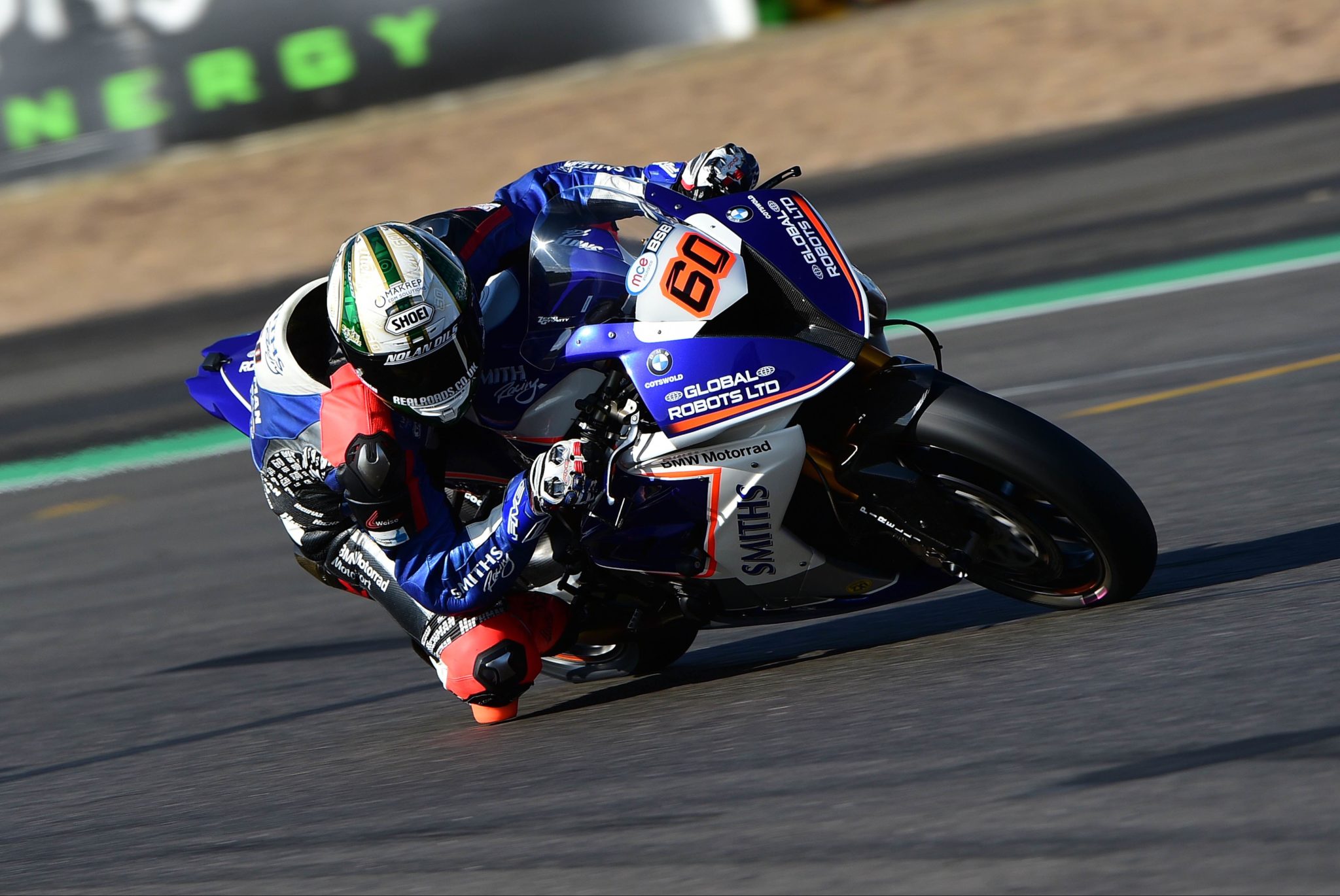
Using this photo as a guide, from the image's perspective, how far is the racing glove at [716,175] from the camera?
488 centimetres

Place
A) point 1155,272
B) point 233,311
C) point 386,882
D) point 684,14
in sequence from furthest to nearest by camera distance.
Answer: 1. point 684,14
2. point 233,311
3. point 1155,272
4. point 386,882

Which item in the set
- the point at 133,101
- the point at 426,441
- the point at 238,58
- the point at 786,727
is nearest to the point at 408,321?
the point at 426,441

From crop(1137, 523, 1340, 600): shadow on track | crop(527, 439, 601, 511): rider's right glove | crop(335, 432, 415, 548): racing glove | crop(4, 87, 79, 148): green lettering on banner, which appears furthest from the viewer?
crop(4, 87, 79, 148): green lettering on banner

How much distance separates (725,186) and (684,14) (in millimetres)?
12163

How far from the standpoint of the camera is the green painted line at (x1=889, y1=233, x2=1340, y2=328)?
381 inches

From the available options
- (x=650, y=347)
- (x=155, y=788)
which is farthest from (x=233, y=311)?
(x=650, y=347)

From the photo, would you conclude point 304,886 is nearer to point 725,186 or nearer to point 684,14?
point 725,186

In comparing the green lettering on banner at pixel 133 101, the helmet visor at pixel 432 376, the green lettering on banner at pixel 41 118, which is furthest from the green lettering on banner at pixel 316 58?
the helmet visor at pixel 432 376

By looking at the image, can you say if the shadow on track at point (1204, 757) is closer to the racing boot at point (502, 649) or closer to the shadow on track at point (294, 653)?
the racing boot at point (502, 649)

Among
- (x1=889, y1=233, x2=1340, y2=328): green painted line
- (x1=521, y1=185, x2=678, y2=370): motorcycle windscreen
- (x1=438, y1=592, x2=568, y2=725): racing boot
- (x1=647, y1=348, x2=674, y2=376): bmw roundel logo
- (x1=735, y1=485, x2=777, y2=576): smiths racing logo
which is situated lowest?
(x1=889, y1=233, x2=1340, y2=328): green painted line

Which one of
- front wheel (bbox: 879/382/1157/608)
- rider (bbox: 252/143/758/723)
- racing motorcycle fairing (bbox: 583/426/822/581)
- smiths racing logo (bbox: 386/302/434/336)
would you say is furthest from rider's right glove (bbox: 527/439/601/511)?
front wheel (bbox: 879/382/1157/608)

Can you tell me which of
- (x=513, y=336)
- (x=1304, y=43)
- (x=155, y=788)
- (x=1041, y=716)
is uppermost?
(x=513, y=336)

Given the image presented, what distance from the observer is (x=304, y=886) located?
3914 millimetres

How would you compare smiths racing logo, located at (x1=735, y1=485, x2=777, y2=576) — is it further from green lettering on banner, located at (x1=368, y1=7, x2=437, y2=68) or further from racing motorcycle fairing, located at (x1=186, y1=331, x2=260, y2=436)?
green lettering on banner, located at (x1=368, y1=7, x2=437, y2=68)
